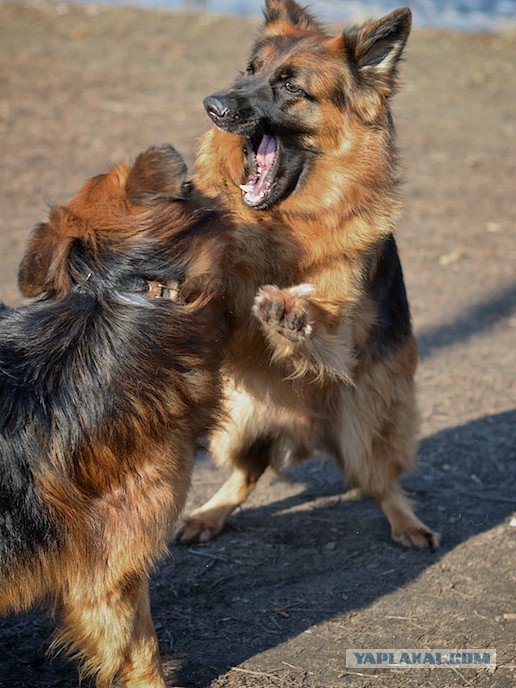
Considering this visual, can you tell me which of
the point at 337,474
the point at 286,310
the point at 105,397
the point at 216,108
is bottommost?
the point at 337,474

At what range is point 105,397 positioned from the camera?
3.10 meters

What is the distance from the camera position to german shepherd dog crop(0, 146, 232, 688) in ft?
9.95

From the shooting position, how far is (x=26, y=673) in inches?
146

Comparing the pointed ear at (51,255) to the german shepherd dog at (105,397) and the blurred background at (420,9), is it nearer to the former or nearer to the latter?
the german shepherd dog at (105,397)

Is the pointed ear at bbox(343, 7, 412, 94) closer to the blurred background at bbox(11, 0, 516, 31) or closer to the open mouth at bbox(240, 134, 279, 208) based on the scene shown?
the open mouth at bbox(240, 134, 279, 208)

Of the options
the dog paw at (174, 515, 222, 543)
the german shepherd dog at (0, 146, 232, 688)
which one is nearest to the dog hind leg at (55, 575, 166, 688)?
the german shepherd dog at (0, 146, 232, 688)

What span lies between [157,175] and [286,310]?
766mm

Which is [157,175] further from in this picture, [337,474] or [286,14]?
[337,474]

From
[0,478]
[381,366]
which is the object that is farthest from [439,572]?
[0,478]

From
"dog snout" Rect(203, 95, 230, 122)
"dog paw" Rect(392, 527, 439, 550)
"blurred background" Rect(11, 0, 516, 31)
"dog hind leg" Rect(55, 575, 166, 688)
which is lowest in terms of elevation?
"dog paw" Rect(392, 527, 439, 550)

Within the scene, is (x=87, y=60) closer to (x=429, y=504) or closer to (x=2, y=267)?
(x=2, y=267)

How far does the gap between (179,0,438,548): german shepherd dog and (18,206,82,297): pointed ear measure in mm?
677

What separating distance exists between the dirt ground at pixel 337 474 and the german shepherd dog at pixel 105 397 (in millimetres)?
Answer: 767

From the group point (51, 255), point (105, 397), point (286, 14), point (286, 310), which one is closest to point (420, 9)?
point (286, 14)
